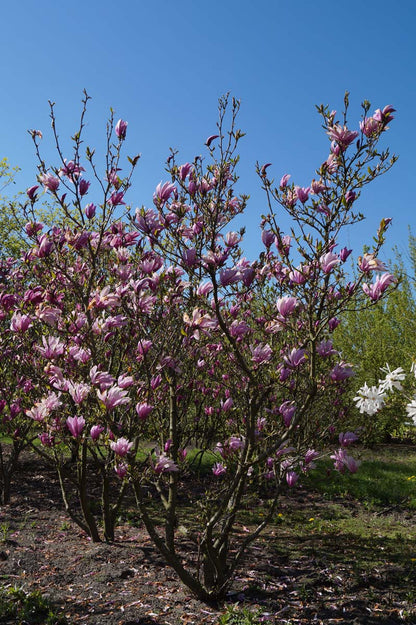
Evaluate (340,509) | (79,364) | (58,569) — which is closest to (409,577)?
(340,509)

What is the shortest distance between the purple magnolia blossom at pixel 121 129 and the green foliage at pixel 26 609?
3.73 m

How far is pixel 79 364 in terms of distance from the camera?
4207 mm

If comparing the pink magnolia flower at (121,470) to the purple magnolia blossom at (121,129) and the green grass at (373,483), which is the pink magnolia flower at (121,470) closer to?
the purple magnolia blossom at (121,129)

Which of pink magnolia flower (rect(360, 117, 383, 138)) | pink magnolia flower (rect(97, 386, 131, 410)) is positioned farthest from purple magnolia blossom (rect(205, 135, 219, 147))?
pink magnolia flower (rect(97, 386, 131, 410))

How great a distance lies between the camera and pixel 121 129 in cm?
416

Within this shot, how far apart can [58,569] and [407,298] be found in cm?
1270

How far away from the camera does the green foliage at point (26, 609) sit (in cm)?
364

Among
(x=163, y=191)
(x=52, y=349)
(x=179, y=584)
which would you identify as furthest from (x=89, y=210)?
(x=179, y=584)

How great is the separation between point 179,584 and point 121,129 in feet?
12.7

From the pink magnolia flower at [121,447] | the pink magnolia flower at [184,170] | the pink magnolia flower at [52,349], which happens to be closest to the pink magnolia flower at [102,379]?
the pink magnolia flower at [121,447]

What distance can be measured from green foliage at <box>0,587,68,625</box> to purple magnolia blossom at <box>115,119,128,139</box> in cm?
373

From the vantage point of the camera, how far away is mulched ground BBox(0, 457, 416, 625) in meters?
3.74

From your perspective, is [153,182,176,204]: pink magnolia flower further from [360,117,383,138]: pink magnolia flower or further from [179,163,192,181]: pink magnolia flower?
[360,117,383,138]: pink magnolia flower

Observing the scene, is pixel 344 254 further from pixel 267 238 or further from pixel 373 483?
pixel 373 483
